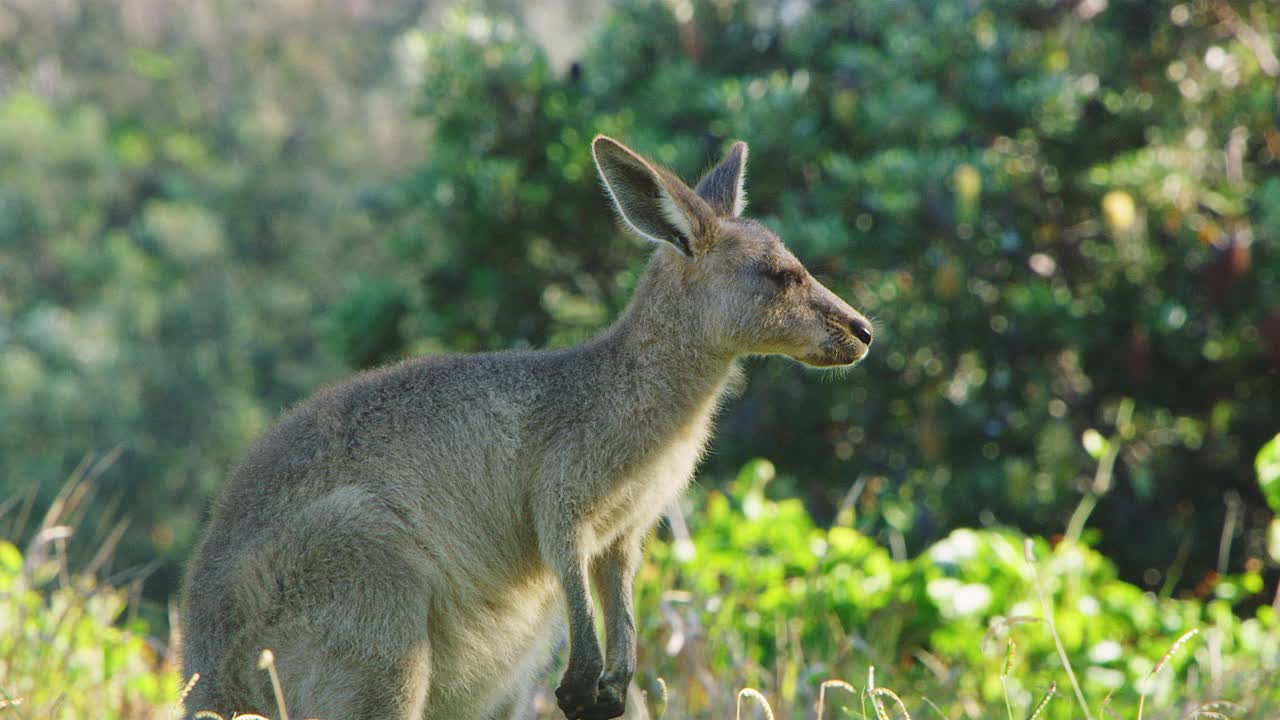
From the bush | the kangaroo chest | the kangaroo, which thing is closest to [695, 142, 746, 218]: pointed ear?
the kangaroo

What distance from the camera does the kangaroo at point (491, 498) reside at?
3.21 meters

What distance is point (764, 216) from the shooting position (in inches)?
286

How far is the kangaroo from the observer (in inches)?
126

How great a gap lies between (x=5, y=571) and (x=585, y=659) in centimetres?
294

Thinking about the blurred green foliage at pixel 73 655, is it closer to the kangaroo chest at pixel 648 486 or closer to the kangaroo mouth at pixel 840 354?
the kangaroo chest at pixel 648 486

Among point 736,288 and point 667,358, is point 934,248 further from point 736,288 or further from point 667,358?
point 667,358

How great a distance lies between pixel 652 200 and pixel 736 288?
337 millimetres

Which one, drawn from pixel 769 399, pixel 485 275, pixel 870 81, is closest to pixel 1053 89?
pixel 870 81

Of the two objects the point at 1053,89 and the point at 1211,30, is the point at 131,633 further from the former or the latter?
the point at 1211,30

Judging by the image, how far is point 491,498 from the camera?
3.49 m

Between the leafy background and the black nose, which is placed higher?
the black nose

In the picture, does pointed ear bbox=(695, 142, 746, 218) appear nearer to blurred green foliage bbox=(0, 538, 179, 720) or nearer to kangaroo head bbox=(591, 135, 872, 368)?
kangaroo head bbox=(591, 135, 872, 368)

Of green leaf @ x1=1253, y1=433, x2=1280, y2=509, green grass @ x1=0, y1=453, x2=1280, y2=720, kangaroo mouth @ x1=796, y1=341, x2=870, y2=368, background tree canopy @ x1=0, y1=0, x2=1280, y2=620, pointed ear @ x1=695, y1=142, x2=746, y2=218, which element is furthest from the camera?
background tree canopy @ x1=0, y1=0, x2=1280, y2=620

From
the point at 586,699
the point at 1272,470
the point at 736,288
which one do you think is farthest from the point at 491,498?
the point at 1272,470
